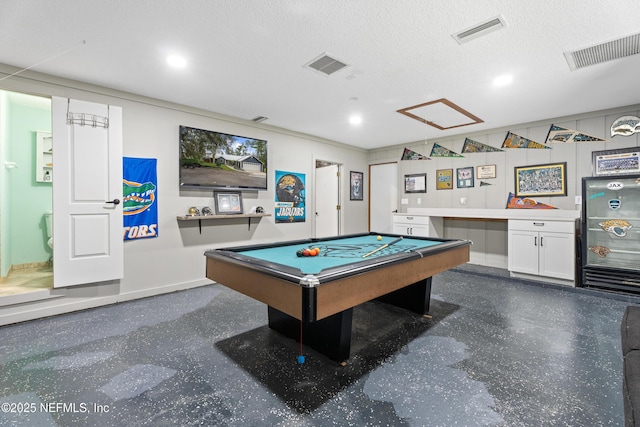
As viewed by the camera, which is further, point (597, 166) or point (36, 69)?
point (597, 166)

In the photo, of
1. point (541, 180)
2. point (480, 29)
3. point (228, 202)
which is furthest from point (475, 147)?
point (228, 202)

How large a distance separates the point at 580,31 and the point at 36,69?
4856 millimetres

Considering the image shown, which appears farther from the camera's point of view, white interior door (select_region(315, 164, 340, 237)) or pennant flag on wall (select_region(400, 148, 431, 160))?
white interior door (select_region(315, 164, 340, 237))

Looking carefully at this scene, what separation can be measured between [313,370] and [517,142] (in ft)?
16.0

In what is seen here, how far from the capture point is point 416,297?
2.96m

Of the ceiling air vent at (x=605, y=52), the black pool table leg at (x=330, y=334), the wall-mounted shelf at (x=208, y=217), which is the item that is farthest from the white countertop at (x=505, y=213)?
the black pool table leg at (x=330, y=334)

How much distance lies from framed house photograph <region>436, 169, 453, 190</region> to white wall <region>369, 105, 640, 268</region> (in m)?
0.08

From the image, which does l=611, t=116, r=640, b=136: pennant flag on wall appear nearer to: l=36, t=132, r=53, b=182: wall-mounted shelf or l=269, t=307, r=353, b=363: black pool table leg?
l=269, t=307, r=353, b=363: black pool table leg

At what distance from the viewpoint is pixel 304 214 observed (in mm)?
5379

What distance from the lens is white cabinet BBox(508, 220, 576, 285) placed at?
3.90 m

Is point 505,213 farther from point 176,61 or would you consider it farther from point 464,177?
point 176,61

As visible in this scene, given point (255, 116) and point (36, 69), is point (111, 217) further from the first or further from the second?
point (255, 116)

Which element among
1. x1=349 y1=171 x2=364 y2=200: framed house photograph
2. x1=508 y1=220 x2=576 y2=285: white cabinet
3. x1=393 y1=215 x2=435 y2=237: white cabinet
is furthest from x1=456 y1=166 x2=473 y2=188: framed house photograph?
x1=349 y1=171 x2=364 y2=200: framed house photograph

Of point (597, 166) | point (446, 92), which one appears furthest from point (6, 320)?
point (597, 166)
